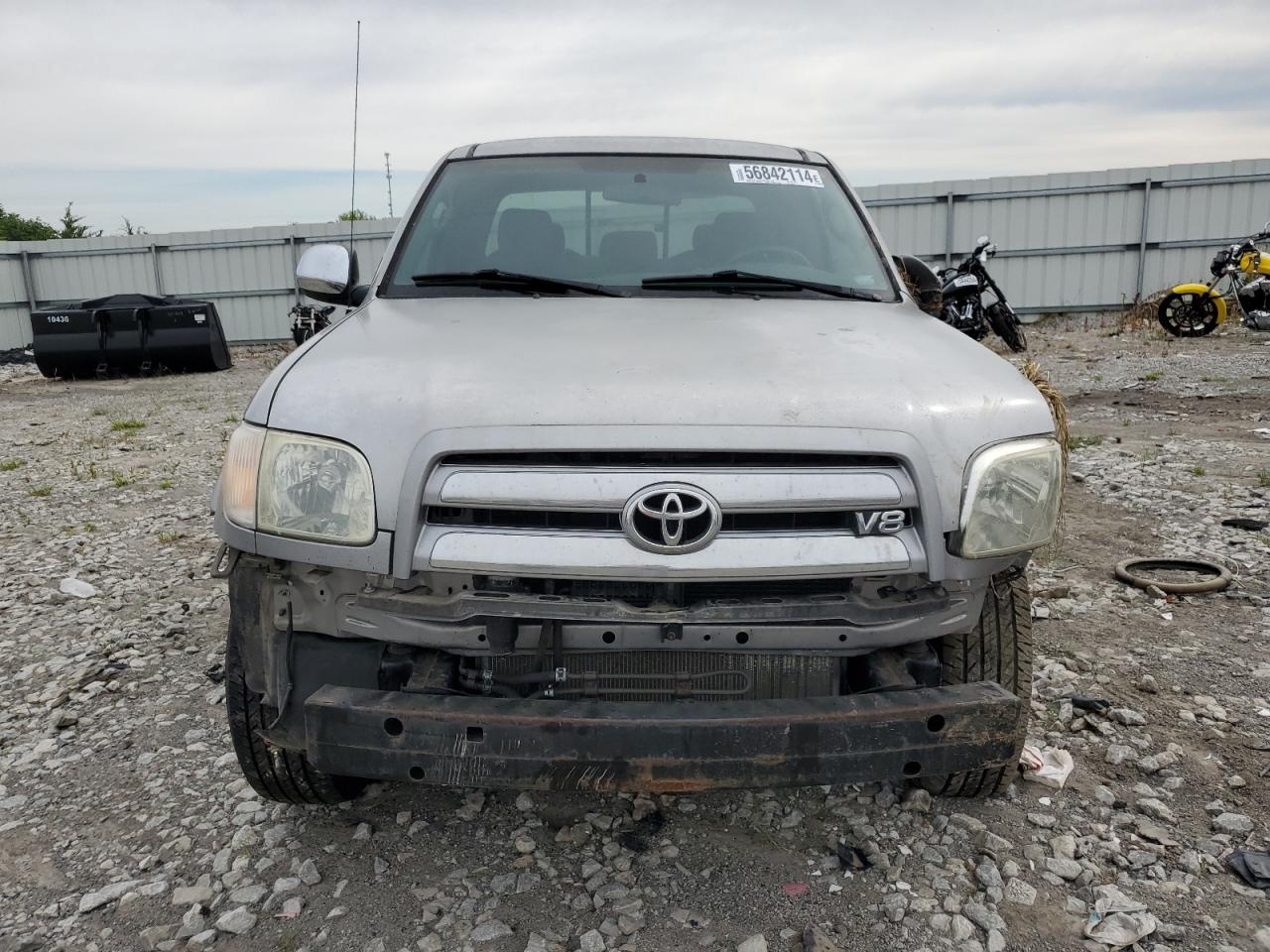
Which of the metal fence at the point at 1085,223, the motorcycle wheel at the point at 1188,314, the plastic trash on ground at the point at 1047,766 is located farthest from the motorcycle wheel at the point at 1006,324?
the plastic trash on ground at the point at 1047,766

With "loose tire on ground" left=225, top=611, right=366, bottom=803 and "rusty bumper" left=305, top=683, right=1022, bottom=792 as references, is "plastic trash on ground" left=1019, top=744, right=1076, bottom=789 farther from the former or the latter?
"loose tire on ground" left=225, top=611, right=366, bottom=803

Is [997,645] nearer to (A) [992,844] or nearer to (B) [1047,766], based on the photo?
(A) [992,844]

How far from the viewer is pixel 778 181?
3402 millimetres

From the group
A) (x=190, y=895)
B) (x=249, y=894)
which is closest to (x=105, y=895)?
(x=190, y=895)

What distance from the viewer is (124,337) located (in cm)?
1441

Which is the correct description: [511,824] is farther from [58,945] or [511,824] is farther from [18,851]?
[18,851]

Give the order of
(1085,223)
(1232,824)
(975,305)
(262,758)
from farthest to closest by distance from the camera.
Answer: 1. (1085,223)
2. (975,305)
3. (1232,824)
4. (262,758)

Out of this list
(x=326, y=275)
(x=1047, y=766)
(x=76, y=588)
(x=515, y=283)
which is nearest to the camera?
(x=1047, y=766)

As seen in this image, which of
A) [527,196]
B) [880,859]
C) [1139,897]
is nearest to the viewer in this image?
[1139,897]

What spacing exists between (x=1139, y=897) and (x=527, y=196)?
2.74 metres

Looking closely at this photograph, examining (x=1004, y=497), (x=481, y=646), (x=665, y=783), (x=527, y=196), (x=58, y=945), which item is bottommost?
(x=58, y=945)

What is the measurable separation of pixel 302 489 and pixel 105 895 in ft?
3.73

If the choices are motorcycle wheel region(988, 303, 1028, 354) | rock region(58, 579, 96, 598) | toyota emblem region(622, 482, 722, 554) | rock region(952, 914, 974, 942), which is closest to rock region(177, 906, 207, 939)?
toyota emblem region(622, 482, 722, 554)

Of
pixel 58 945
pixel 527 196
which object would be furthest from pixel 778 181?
pixel 58 945
